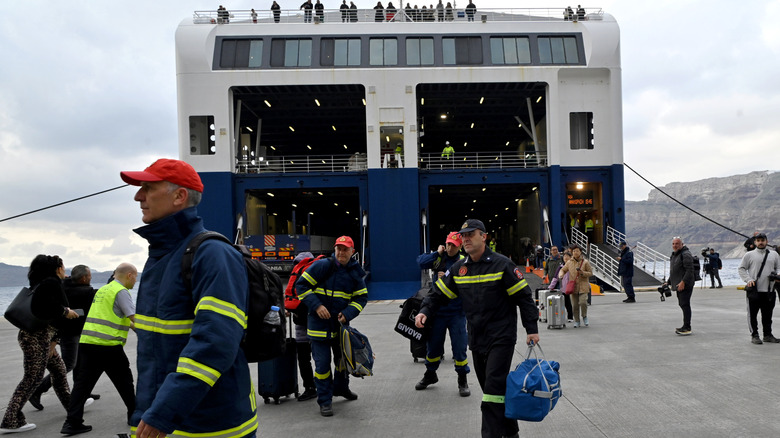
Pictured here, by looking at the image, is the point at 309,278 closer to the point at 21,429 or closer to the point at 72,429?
the point at 72,429

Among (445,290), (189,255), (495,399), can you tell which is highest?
(189,255)

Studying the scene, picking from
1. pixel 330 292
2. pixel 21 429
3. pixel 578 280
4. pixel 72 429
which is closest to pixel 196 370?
pixel 330 292

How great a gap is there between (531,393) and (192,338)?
9.62ft

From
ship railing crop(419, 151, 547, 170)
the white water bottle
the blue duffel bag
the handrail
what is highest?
ship railing crop(419, 151, 547, 170)

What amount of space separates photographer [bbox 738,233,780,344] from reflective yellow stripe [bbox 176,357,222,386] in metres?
9.50

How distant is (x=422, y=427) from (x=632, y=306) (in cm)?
1254

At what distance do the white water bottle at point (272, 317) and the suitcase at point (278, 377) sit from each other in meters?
4.04

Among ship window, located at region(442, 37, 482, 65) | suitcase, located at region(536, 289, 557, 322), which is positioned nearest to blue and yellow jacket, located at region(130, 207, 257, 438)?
suitcase, located at region(536, 289, 557, 322)

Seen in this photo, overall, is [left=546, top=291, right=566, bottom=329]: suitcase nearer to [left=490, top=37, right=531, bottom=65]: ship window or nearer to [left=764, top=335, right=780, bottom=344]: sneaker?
[left=764, top=335, right=780, bottom=344]: sneaker

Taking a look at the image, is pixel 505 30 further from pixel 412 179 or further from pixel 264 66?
pixel 264 66

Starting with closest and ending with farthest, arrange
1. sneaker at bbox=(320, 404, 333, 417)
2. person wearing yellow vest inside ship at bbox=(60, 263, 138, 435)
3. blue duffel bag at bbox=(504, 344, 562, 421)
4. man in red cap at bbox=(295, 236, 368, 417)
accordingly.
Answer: blue duffel bag at bbox=(504, 344, 562, 421)
person wearing yellow vest inside ship at bbox=(60, 263, 138, 435)
sneaker at bbox=(320, 404, 333, 417)
man in red cap at bbox=(295, 236, 368, 417)

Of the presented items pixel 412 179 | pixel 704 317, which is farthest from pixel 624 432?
pixel 412 179

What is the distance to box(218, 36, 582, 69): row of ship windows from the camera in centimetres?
2622

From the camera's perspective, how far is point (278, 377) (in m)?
6.79
